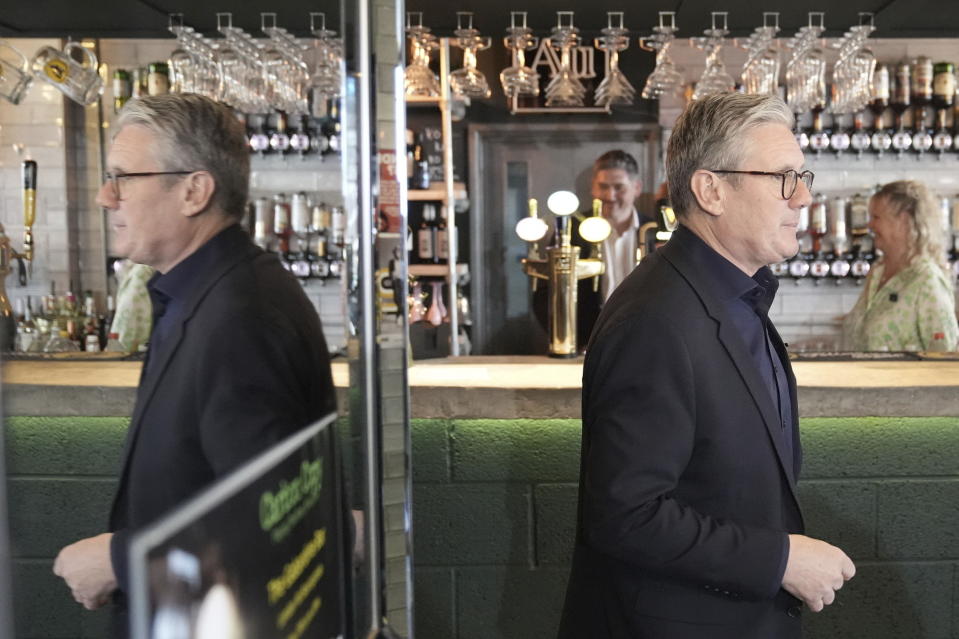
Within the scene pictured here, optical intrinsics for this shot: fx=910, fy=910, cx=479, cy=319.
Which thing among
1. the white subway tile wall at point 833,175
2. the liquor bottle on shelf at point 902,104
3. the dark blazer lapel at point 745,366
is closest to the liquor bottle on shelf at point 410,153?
the white subway tile wall at point 833,175

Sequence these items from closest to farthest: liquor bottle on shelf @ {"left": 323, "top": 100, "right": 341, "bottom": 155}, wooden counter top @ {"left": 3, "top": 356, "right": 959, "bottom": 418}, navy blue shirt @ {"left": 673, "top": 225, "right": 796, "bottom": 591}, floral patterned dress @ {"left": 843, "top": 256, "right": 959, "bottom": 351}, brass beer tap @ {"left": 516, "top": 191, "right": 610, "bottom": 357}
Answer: liquor bottle on shelf @ {"left": 323, "top": 100, "right": 341, "bottom": 155} → navy blue shirt @ {"left": 673, "top": 225, "right": 796, "bottom": 591} → wooden counter top @ {"left": 3, "top": 356, "right": 959, "bottom": 418} → brass beer tap @ {"left": 516, "top": 191, "right": 610, "bottom": 357} → floral patterned dress @ {"left": 843, "top": 256, "right": 959, "bottom": 351}

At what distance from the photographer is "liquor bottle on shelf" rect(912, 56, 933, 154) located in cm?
584

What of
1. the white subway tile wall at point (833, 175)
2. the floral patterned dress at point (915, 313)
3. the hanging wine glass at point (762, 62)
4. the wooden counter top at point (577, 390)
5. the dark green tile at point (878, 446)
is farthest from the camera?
the white subway tile wall at point (833, 175)

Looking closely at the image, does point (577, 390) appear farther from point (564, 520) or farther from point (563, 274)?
point (563, 274)

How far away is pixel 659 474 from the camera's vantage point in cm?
137

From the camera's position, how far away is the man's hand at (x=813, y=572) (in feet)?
4.62

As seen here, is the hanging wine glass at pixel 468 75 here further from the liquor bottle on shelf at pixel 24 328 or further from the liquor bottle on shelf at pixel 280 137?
the liquor bottle on shelf at pixel 24 328

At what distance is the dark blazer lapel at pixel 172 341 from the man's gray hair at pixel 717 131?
127cm

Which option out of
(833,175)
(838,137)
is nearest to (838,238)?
(833,175)

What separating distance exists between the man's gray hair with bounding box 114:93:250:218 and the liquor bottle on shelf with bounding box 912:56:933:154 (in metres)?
6.30

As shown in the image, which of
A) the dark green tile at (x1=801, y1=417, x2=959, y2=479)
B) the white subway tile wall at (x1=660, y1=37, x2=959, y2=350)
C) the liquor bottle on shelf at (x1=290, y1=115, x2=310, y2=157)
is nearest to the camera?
the liquor bottle on shelf at (x1=290, y1=115, x2=310, y2=157)

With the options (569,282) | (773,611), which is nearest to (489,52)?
(569,282)

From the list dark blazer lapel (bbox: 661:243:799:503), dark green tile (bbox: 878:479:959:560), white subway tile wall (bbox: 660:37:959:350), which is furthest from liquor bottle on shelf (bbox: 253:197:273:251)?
white subway tile wall (bbox: 660:37:959:350)

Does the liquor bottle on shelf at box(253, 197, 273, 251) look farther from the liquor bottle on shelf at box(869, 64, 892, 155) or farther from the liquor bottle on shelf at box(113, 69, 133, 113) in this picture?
the liquor bottle on shelf at box(869, 64, 892, 155)
